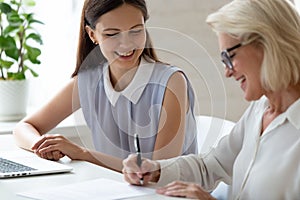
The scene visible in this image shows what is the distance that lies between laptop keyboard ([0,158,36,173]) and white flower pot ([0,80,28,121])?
0.95 meters

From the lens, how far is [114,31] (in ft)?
6.10

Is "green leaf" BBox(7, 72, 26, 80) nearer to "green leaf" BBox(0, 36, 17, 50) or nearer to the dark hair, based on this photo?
"green leaf" BBox(0, 36, 17, 50)

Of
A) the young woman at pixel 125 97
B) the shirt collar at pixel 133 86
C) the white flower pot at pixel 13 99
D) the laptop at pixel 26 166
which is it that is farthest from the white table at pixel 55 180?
the white flower pot at pixel 13 99

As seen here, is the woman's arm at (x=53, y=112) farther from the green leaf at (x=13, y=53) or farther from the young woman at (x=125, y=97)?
the green leaf at (x=13, y=53)

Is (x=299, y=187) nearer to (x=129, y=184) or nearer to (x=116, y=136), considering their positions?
(x=129, y=184)

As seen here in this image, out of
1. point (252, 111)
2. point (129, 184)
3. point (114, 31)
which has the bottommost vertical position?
point (129, 184)

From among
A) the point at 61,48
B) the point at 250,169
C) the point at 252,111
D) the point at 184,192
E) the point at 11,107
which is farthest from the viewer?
the point at 61,48

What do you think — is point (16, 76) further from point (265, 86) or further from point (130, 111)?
point (265, 86)

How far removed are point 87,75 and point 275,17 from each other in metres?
0.79

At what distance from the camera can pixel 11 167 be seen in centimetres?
189

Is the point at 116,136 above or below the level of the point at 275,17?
below

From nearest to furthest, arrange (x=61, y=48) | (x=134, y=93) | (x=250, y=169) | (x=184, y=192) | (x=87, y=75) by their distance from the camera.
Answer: (x=184, y=192) → (x=250, y=169) → (x=134, y=93) → (x=87, y=75) → (x=61, y=48)

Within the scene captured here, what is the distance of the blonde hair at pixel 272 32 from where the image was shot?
1.58 metres

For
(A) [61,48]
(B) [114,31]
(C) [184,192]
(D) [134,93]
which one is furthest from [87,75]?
(A) [61,48]
